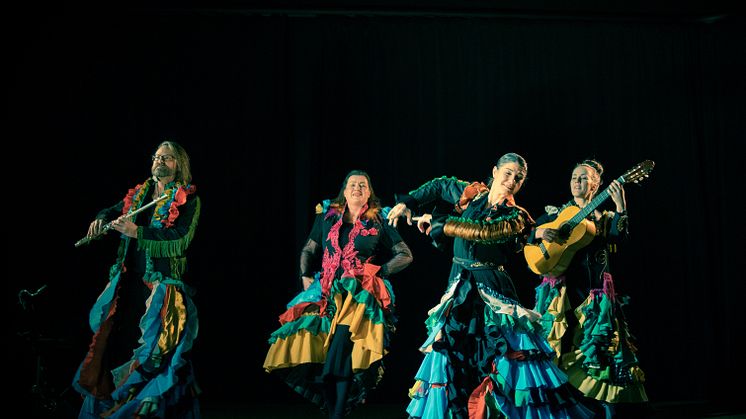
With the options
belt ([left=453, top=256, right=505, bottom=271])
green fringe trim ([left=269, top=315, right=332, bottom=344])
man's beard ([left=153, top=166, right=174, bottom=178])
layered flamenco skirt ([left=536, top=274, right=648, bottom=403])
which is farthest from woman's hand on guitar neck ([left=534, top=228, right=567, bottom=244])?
Answer: man's beard ([left=153, top=166, right=174, bottom=178])

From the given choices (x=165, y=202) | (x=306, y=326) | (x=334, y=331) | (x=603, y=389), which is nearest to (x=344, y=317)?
(x=334, y=331)

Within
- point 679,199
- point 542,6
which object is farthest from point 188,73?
point 679,199

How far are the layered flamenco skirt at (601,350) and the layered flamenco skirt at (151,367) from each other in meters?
2.37

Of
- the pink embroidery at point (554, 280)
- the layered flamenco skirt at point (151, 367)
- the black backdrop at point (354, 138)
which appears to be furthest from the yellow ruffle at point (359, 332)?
the black backdrop at point (354, 138)

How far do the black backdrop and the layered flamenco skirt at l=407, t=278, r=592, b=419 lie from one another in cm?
238

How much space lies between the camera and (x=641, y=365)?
698 cm

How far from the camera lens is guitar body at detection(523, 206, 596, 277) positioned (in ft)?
18.5

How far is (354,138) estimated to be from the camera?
698cm

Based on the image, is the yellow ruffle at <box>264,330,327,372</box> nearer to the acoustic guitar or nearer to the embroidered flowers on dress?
the embroidered flowers on dress

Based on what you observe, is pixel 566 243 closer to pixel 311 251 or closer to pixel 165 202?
pixel 311 251

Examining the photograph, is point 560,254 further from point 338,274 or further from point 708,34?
point 708,34

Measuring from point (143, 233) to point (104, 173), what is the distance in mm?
2214

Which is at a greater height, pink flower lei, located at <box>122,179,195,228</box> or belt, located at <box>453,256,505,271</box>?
pink flower lei, located at <box>122,179,195,228</box>

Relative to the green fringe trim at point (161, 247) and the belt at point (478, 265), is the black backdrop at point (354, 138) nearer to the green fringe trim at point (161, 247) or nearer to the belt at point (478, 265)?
the green fringe trim at point (161, 247)
